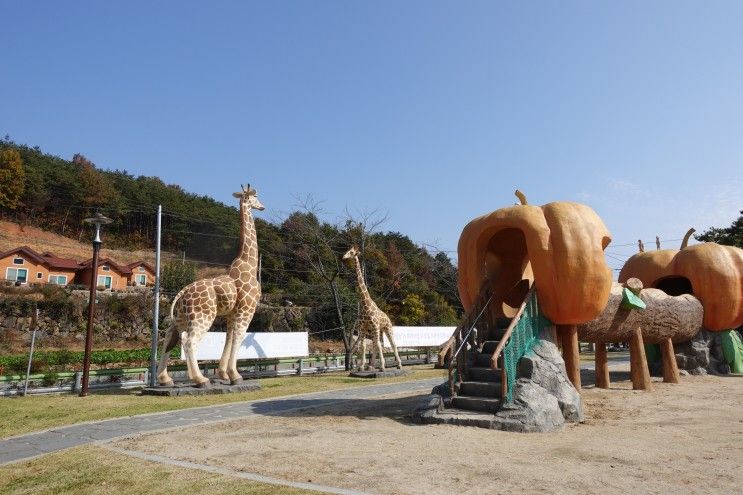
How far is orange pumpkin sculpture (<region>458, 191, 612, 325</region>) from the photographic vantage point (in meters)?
9.29

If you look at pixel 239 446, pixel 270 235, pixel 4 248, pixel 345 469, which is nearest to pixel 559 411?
pixel 345 469

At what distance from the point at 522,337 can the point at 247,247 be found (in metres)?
8.37

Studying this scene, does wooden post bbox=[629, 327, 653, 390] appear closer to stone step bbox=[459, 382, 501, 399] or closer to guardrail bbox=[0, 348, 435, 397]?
stone step bbox=[459, 382, 501, 399]

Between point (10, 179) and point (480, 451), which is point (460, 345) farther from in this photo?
point (10, 179)

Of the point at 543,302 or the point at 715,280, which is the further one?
the point at 715,280

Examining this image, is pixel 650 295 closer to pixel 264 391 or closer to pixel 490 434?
pixel 490 434

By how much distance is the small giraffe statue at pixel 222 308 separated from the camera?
12.6 m

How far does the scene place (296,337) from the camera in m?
18.9

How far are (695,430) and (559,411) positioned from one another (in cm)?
190

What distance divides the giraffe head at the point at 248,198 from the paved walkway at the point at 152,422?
5.71 meters

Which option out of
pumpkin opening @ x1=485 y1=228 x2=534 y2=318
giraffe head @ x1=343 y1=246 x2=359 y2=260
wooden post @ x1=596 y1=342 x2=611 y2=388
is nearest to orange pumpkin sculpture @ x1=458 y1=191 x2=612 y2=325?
pumpkin opening @ x1=485 y1=228 x2=534 y2=318

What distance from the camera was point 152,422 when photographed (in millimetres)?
8641

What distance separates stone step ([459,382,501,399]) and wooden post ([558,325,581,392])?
2641 millimetres

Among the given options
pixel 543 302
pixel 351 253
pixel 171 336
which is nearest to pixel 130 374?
pixel 171 336
